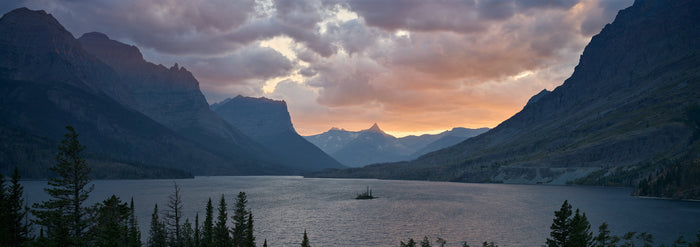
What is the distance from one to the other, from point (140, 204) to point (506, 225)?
493 ft

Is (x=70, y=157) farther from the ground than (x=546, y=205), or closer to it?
farther from the ground

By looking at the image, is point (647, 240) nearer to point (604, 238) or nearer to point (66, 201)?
point (604, 238)

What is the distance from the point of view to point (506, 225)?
140 metres

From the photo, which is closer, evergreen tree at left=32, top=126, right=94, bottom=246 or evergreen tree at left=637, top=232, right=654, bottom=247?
evergreen tree at left=32, top=126, right=94, bottom=246

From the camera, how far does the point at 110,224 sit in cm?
4656

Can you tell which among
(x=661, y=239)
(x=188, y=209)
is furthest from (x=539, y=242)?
(x=188, y=209)

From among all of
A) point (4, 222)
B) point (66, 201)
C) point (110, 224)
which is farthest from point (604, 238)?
point (4, 222)

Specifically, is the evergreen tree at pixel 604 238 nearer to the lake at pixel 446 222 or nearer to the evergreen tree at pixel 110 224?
the lake at pixel 446 222

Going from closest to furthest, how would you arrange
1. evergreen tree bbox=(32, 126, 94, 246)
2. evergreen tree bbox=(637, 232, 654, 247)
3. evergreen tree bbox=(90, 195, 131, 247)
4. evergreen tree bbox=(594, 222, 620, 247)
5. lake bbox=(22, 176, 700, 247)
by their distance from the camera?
evergreen tree bbox=(32, 126, 94, 246), evergreen tree bbox=(90, 195, 131, 247), evergreen tree bbox=(594, 222, 620, 247), evergreen tree bbox=(637, 232, 654, 247), lake bbox=(22, 176, 700, 247)

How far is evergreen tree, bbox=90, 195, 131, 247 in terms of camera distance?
149 feet

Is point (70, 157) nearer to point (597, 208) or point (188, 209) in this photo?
point (188, 209)

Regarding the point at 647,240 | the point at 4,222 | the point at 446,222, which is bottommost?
the point at 446,222

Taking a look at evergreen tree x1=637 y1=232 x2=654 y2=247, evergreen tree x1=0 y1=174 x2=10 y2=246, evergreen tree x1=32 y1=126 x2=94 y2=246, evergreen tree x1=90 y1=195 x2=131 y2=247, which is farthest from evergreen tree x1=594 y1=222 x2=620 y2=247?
evergreen tree x1=0 y1=174 x2=10 y2=246

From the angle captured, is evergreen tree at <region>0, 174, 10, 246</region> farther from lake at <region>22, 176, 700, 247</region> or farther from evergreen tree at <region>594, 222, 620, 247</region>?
evergreen tree at <region>594, 222, 620, 247</region>
